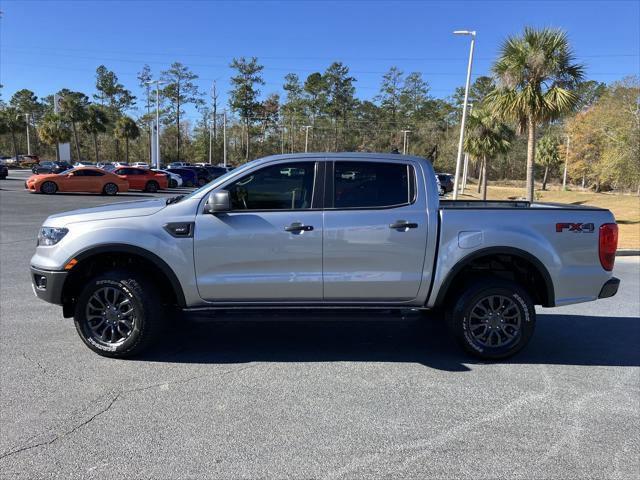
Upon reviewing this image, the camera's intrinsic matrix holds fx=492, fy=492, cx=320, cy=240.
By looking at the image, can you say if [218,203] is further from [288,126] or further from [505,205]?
[288,126]

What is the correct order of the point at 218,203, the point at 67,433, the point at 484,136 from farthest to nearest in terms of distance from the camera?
the point at 484,136
the point at 218,203
the point at 67,433

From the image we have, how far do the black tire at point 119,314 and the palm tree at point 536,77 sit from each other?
15921 millimetres

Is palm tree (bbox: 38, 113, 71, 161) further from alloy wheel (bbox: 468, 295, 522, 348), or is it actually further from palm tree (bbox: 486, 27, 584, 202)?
alloy wheel (bbox: 468, 295, 522, 348)

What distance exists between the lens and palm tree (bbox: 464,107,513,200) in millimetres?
31750

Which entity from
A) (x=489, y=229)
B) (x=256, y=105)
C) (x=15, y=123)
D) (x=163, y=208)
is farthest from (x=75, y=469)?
(x=15, y=123)

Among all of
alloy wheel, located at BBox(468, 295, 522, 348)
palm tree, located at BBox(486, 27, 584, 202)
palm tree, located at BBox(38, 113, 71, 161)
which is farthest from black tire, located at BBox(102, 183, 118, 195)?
palm tree, located at BBox(38, 113, 71, 161)

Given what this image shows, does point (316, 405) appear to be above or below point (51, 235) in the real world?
below

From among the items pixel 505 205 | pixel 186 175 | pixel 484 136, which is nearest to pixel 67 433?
pixel 505 205

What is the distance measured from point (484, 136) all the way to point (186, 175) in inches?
864

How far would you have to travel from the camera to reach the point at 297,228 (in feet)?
14.1

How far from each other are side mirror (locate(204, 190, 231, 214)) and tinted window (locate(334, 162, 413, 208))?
3.16 feet

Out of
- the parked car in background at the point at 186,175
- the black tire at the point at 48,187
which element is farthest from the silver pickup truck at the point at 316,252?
the parked car in background at the point at 186,175

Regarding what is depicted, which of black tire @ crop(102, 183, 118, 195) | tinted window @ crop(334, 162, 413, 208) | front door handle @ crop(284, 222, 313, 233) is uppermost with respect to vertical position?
tinted window @ crop(334, 162, 413, 208)

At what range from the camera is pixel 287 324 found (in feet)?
18.6
